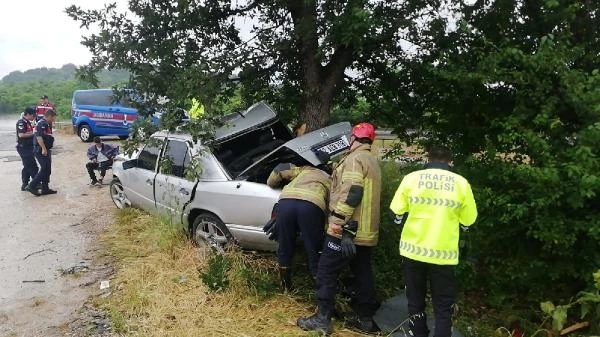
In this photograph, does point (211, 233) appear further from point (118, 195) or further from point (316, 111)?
point (118, 195)

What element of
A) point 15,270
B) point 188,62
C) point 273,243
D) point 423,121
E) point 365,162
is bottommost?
point 15,270

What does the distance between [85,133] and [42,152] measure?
Result: 784 centimetres

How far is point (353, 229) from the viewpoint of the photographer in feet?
13.6

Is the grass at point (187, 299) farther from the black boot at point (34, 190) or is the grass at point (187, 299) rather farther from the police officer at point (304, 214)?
the black boot at point (34, 190)

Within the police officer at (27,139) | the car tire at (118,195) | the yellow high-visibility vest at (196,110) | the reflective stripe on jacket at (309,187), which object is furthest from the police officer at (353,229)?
the police officer at (27,139)

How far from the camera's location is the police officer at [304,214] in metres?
4.53

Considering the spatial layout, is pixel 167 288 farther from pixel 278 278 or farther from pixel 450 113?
A: pixel 450 113

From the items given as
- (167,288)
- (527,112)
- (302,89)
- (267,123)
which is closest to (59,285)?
(167,288)

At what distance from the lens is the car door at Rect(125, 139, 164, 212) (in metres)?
6.95

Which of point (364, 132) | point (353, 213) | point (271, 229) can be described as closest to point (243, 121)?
point (271, 229)

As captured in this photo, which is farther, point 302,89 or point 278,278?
point 302,89

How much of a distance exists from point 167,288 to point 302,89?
11.6 ft

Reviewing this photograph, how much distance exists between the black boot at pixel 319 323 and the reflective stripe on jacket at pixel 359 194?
67 centimetres

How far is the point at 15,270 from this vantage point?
6023mm
